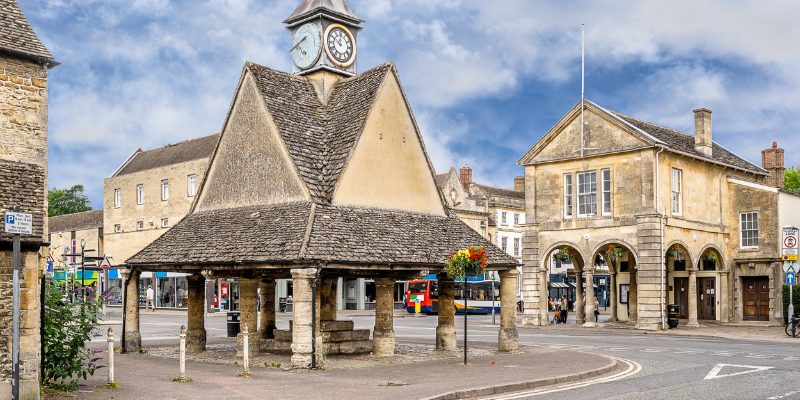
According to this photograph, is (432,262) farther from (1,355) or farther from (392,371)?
(1,355)

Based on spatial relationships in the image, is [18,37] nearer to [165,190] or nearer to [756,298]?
[756,298]

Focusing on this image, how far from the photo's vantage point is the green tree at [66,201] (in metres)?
101

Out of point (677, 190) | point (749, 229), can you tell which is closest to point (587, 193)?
point (677, 190)

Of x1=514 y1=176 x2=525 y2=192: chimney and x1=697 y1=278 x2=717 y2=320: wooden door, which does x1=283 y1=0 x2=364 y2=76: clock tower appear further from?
x1=514 y1=176 x2=525 y2=192: chimney

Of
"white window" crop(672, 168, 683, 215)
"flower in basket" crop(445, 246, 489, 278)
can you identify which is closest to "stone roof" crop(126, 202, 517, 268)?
"flower in basket" crop(445, 246, 489, 278)

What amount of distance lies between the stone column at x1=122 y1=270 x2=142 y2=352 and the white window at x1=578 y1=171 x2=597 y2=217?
23.5m

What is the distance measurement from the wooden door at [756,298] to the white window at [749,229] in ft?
5.76

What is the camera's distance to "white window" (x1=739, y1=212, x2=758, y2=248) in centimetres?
4228

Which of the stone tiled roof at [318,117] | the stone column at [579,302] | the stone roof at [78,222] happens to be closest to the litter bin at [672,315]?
the stone column at [579,302]

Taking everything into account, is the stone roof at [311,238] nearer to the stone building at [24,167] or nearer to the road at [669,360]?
the road at [669,360]

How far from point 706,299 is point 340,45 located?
27430 mm

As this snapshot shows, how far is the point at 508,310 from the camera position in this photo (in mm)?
24281

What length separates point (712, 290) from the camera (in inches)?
1725

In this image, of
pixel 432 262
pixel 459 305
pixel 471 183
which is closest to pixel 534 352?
pixel 432 262
